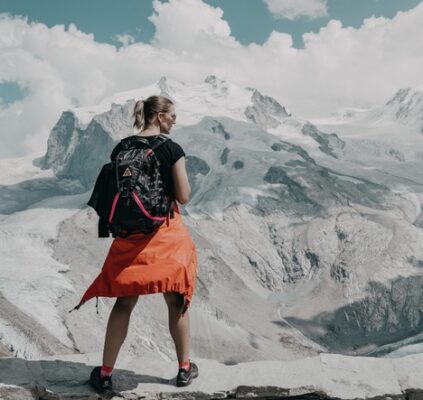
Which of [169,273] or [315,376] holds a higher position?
[169,273]

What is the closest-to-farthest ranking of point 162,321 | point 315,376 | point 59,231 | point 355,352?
point 315,376
point 162,321
point 355,352
point 59,231

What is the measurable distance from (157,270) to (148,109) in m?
1.56

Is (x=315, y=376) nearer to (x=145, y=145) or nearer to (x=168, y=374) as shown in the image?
(x=168, y=374)

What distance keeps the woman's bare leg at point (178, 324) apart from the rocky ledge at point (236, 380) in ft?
1.13

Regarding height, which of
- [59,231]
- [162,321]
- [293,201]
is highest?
[293,201]

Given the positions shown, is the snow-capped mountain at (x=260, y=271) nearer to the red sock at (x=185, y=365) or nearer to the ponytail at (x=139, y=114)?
the red sock at (x=185, y=365)

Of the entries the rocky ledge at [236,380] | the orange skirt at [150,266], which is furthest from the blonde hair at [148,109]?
the rocky ledge at [236,380]

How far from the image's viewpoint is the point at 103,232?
4930mm

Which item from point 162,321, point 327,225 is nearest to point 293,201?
point 327,225

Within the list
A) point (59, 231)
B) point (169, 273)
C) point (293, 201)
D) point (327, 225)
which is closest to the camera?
point (169, 273)

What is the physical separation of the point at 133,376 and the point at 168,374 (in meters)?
0.35

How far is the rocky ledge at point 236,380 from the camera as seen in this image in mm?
4816

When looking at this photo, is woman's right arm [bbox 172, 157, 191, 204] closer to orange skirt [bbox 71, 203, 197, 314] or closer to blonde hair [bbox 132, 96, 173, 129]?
orange skirt [bbox 71, 203, 197, 314]

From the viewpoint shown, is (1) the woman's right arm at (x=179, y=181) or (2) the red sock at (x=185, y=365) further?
(2) the red sock at (x=185, y=365)
